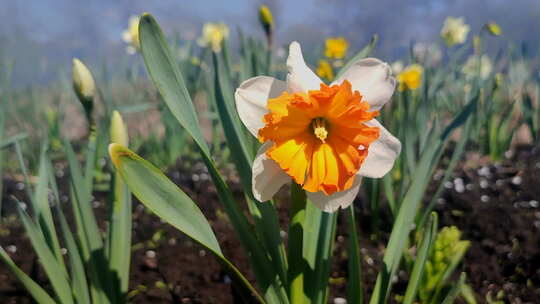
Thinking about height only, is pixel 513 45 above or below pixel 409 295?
above

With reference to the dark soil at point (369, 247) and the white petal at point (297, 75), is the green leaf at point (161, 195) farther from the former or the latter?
the dark soil at point (369, 247)

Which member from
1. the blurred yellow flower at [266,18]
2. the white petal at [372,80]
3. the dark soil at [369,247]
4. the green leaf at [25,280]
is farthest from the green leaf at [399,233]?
the blurred yellow flower at [266,18]

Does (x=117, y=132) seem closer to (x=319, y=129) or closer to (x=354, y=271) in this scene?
(x=319, y=129)

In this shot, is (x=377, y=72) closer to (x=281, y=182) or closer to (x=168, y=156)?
(x=281, y=182)

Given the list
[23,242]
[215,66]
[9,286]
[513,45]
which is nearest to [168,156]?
[23,242]

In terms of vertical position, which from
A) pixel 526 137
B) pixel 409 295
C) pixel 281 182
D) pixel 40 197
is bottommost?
pixel 526 137

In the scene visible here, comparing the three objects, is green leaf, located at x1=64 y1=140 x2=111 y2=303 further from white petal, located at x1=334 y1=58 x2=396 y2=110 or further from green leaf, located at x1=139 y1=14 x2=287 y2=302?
white petal, located at x1=334 y1=58 x2=396 y2=110

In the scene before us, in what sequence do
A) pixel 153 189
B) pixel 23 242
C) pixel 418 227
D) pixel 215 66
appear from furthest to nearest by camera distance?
1. pixel 23 242
2. pixel 418 227
3. pixel 215 66
4. pixel 153 189
